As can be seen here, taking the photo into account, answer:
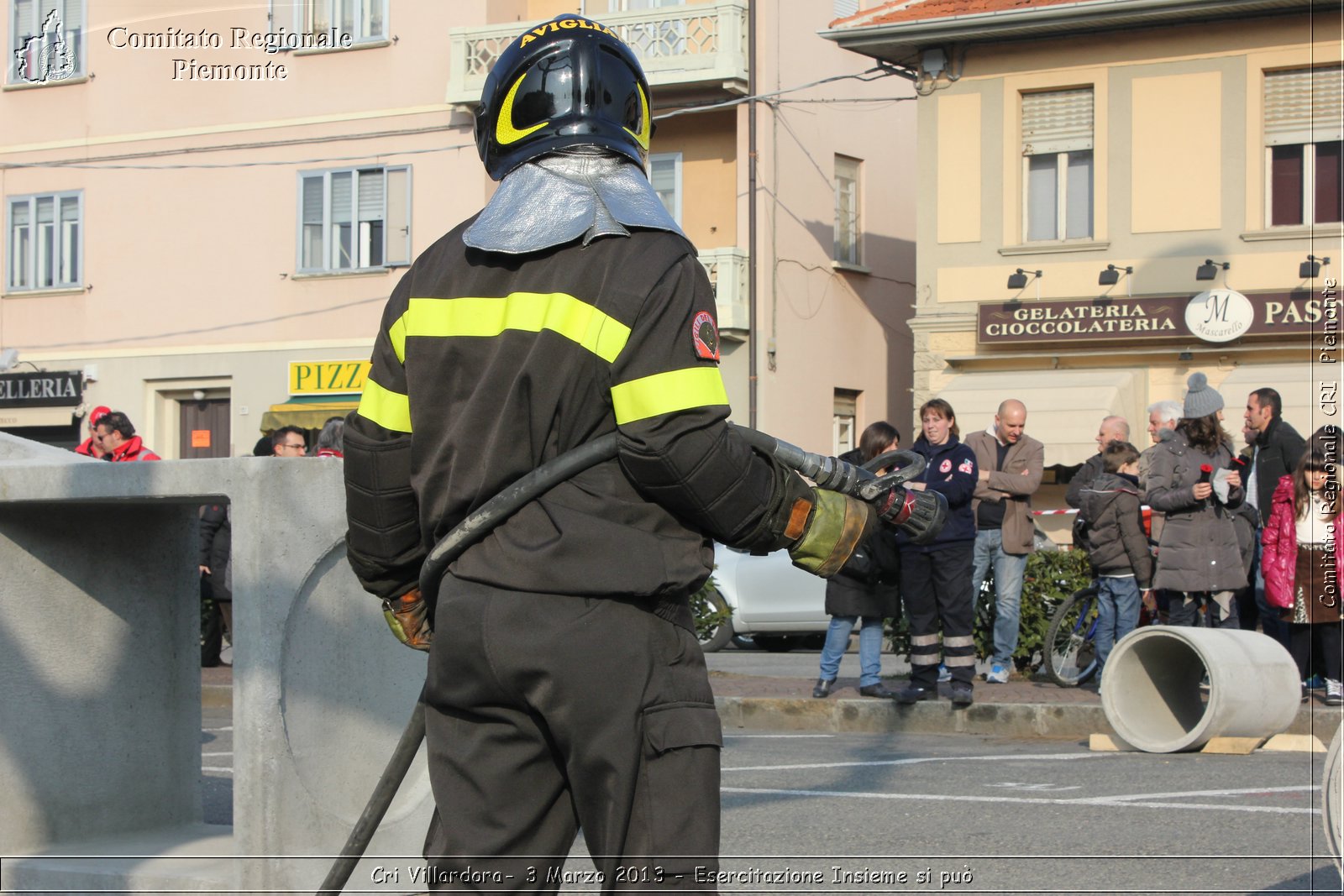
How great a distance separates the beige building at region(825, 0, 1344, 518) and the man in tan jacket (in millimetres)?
9528

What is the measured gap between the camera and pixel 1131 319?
72.9ft

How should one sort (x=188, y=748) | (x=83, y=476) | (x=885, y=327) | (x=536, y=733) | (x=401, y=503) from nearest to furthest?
(x=536, y=733)
(x=401, y=503)
(x=83, y=476)
(x=188, y=748)
(x=885, y=327)

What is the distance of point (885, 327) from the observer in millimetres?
29156

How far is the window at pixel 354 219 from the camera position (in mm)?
27906

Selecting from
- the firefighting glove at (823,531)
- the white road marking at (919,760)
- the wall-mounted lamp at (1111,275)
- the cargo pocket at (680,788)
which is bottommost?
the white road marking at (919,760)

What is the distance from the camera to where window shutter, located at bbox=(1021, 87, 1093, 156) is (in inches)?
897

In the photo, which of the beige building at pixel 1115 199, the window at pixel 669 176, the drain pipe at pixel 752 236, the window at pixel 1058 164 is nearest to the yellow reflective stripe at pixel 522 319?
the beige building at pixel 1115 199

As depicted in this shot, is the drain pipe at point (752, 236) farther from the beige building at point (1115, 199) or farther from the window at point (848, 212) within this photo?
the beige building at point (1115, 199)

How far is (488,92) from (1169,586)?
8613mm

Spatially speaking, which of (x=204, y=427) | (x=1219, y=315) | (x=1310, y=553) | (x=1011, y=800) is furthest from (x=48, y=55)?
(x=1011, y=800)

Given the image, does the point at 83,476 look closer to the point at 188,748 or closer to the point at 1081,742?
the point at 188,748

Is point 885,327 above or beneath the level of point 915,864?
above

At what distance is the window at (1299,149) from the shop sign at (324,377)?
1375 cm

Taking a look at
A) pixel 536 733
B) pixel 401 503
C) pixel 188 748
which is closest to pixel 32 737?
pixel 188 748
